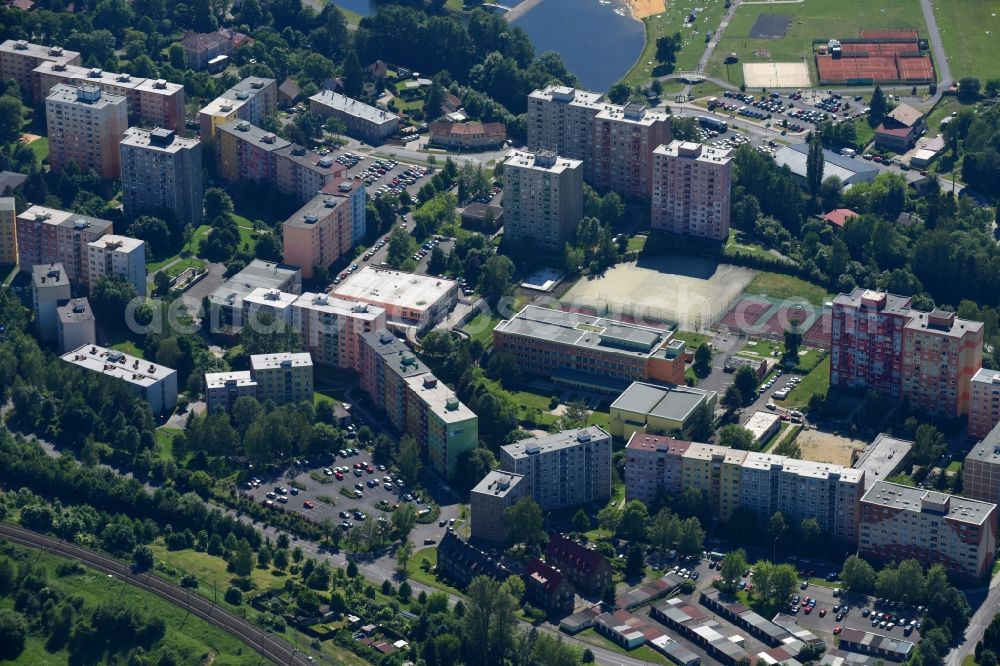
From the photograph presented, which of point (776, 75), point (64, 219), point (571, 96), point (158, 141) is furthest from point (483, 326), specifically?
point (776, 75)

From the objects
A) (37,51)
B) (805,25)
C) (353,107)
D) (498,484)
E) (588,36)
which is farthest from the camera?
(588,36)

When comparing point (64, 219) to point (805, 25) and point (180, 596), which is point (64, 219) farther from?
point (805, 25)

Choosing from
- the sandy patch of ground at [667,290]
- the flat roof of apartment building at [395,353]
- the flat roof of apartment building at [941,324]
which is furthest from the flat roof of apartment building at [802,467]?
the sandy patch of ground at [667,290]

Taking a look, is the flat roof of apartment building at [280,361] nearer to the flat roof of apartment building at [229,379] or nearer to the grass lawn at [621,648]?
the flat roof of apartment building at [229,379]

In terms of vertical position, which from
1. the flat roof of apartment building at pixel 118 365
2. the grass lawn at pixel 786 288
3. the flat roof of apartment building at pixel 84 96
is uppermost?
the flat roof of apartment building at pixel 84 96

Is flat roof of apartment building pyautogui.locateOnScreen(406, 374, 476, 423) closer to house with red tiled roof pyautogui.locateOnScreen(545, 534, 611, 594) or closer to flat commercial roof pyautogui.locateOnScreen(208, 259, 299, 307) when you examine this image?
house with red tiled roof pyautogui.locateOnScreen(545, 534, 611, 594)

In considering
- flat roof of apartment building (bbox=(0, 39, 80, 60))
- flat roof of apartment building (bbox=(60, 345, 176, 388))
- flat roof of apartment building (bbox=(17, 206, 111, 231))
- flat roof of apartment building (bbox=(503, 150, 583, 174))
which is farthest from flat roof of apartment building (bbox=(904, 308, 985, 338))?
flat roof of apartment building (bbox=(0, 39, 80, 60))
